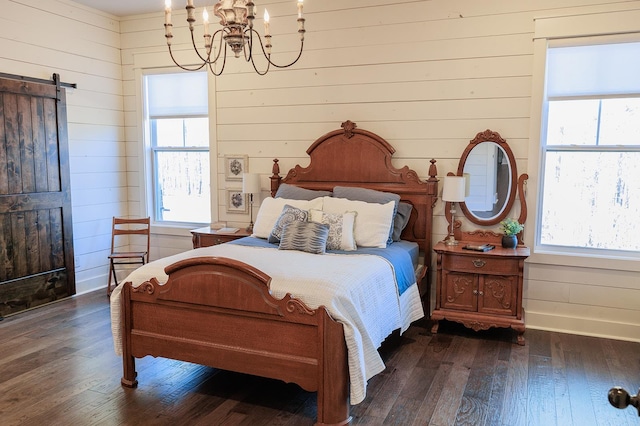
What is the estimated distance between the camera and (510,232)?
382 cm

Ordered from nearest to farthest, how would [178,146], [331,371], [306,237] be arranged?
[331,371] → [306,237] → [178,146]

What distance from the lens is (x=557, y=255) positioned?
3932mm

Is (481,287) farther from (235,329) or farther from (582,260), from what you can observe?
(235,329)

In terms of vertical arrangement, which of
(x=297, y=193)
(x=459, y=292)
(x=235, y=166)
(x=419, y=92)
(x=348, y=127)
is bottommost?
(x=459, y=292)

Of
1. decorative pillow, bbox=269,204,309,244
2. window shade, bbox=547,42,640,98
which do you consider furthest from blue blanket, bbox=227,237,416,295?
window shade, bbox=547,42,640,98

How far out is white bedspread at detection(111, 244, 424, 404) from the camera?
2508 mm

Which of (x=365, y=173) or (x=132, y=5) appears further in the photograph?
(x=132, y=5)

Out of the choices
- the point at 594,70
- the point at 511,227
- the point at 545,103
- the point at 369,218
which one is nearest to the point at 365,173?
the point at 369,218

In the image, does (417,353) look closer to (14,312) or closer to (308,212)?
(308,212)

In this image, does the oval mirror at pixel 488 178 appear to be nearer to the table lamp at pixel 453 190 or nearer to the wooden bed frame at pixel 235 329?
the table lamp at pixel 453 190

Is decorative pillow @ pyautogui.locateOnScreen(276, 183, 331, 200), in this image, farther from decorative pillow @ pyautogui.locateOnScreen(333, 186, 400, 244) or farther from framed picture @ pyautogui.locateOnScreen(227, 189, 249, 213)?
framed picture @ pyautogui.locateOnScreen(227, 189, 249, 213)

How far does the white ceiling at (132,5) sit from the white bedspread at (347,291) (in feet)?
8.92

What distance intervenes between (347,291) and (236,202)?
2676 mm

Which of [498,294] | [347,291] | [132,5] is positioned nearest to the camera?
[347,291]
